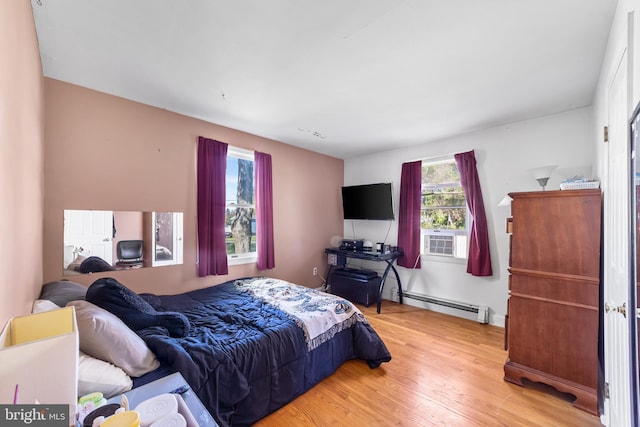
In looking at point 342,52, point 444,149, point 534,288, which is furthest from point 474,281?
point 342,52

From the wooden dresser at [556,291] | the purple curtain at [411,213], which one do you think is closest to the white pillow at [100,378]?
the wooden dresser at [556,291]

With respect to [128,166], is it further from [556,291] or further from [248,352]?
[556,291]

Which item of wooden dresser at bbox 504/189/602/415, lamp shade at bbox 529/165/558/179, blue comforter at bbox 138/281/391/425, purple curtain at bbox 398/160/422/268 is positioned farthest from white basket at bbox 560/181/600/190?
blue comforter at bbox 138/281/391/425

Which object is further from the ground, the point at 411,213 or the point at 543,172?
the point at 543,172

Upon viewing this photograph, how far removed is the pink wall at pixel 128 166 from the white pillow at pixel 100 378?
5.12ft

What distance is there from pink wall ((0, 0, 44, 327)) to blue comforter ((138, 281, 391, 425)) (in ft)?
2.40

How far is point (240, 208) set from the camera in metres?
3.64

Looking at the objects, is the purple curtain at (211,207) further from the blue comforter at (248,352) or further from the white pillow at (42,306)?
the white pillow at (42,306)

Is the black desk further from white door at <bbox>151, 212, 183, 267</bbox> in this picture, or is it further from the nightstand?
the nightstand

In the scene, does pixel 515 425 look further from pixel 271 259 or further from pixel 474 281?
pixel 271 259

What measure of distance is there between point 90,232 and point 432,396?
325 centimetres

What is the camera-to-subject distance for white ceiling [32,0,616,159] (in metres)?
1.50

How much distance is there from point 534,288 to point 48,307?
346 cm

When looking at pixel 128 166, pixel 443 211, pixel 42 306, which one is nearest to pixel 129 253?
pixel 128 166
